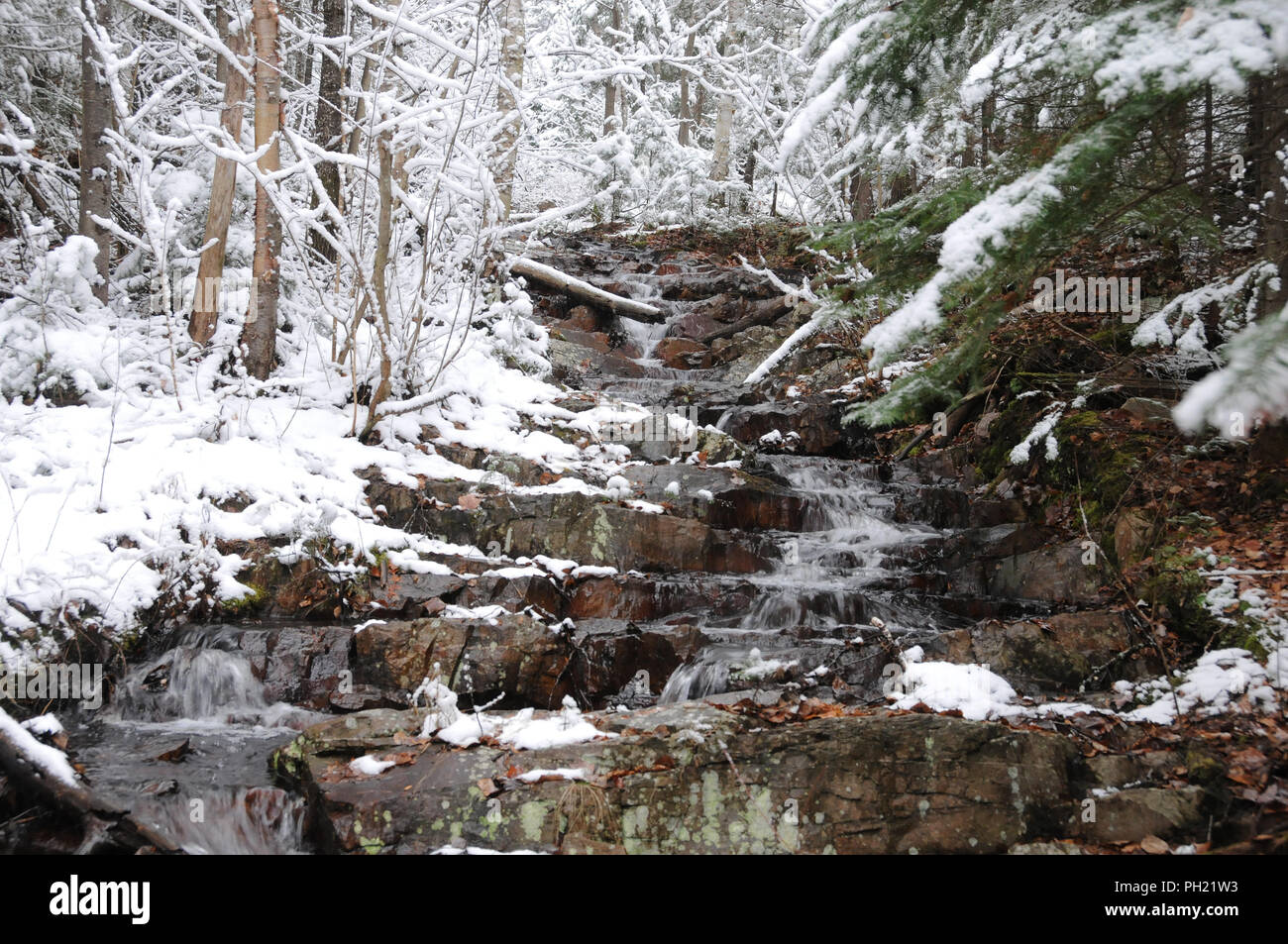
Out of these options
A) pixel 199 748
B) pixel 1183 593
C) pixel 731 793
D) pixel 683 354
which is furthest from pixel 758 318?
pixel 199 748

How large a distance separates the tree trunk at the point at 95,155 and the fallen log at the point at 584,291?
670 centimetres

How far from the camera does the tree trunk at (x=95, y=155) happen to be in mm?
7781

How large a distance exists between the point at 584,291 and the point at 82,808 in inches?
468

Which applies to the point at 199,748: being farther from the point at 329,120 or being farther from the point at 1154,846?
the point at 329,120

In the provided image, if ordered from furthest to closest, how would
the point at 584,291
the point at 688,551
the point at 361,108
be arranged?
the point at 584,291 → the point at 361,108 → the point at 688,551

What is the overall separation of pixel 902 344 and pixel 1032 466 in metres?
5.84

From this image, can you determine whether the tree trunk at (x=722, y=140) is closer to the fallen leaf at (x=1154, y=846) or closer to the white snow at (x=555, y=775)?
the white snow at (x=555, y=775)

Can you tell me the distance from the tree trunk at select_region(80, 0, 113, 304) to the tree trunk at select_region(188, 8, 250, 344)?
121 cm

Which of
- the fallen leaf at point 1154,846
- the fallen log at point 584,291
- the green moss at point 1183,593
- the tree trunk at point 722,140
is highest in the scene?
the tree trunk at point 722,140

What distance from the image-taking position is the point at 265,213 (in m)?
7.42

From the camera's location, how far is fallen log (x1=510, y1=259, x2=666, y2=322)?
13.8m

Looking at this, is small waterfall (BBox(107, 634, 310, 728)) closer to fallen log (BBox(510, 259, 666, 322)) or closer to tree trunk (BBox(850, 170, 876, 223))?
tree trunk (BBox(850, 170, 876, 223))

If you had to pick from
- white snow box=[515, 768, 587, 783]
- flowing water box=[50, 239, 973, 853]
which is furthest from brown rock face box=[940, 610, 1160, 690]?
white snow box=[515, 768, 587, 783]

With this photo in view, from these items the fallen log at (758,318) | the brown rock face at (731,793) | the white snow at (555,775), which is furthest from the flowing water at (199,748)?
the fallen log at (758,318)
